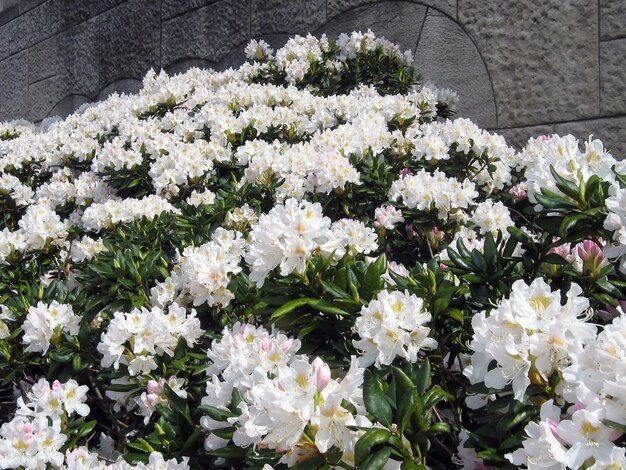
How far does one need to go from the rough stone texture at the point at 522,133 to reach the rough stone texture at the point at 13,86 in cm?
666

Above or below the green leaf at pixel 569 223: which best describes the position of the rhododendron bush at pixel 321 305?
below

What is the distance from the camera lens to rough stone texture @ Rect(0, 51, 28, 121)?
8.34 m

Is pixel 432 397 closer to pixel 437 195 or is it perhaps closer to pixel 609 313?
pixel 609 313

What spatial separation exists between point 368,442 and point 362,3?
4.21 metres

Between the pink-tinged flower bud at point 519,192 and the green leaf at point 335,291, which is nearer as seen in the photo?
the green leaf at point 335,291

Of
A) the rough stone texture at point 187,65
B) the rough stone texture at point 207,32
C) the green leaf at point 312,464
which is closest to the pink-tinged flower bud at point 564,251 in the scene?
the green leaf at point 312,464

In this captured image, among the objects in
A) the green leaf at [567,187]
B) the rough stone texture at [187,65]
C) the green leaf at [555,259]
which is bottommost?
the rough stone texture at [187,65]

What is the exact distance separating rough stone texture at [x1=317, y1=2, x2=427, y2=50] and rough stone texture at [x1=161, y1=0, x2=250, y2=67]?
1.06 meters

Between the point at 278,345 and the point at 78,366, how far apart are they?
2.71 feet

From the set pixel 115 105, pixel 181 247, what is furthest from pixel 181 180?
pixel 115 105

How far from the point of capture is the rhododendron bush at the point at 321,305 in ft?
3.43

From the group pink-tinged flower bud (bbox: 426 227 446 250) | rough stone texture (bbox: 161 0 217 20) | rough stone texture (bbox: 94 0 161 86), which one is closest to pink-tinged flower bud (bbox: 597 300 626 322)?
pink-tinged flower bud (bbox: 426 227 446 250)

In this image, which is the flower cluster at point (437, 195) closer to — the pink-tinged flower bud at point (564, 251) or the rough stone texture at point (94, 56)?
the pink-tinged flower bud at point (564, 251)

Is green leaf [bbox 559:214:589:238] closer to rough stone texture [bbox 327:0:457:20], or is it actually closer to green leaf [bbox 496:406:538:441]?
green leaf [bbox 496:406:538:441]
